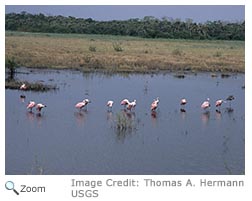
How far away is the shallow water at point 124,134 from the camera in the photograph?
19.2 ft

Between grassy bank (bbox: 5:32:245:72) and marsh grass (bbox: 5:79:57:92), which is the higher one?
grassy bank (bbox: 5:32:245:72)

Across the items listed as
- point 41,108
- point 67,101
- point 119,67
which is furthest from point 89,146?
point 119,67

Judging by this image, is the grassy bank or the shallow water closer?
the shallow water

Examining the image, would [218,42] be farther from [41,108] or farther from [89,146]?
[89,146]

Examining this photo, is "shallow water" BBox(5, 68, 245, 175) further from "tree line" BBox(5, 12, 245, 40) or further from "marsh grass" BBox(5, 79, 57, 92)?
"tree line" BBox(5, 12, 245, 40)

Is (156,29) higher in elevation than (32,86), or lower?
higher

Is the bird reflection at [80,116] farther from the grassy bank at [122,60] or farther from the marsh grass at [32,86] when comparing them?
the grassy bank at [122,60]

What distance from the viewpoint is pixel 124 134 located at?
304 inches

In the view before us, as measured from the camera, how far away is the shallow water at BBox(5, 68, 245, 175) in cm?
586
